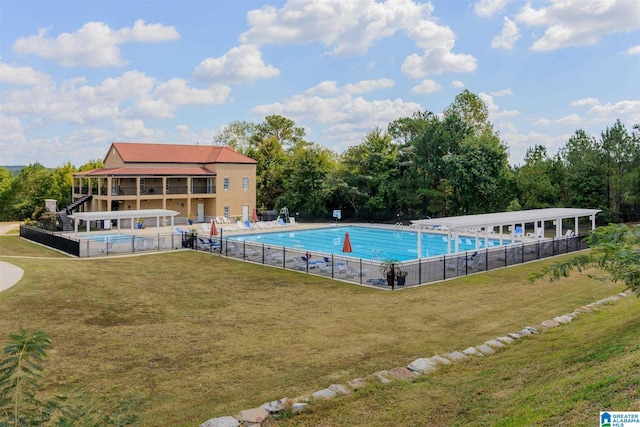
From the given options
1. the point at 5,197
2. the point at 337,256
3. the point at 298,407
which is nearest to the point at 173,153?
the point at 5,197

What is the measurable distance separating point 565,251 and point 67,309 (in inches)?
962

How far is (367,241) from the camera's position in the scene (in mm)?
37375

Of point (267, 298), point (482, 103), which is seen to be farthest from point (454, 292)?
point (482, 103)

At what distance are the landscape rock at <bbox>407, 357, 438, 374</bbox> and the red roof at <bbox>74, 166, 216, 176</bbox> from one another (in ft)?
123

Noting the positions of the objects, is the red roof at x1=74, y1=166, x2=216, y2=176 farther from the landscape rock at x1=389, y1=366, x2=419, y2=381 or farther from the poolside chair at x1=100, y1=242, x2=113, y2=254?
the landscape rock at x1=389, y1=366, x2=419, y2=381

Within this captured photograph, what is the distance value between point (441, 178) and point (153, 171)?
994 inches

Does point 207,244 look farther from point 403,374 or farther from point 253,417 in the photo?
point 253,417

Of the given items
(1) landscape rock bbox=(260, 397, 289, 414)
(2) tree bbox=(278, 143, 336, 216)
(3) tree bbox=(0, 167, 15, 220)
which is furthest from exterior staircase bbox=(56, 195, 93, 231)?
(1) landscape rock bbox=(260, 397, 289, 414)

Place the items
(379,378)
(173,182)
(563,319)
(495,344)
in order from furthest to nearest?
1. (173,182)
2. (563,319)
3. (495,344)
4. (379,378)

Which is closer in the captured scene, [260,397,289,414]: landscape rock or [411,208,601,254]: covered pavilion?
[260,397,289,414]: landscape rock

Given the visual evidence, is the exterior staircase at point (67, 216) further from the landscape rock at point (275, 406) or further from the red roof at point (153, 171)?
the landscape rock at point (275, 406)

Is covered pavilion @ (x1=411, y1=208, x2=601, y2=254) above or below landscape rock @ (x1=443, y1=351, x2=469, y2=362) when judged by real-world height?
above

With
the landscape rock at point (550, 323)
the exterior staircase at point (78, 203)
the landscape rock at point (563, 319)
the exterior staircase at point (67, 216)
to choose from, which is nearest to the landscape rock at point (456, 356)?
the landscape rock at point (550, 323)

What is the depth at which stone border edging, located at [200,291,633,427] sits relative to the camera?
7.96 metres
